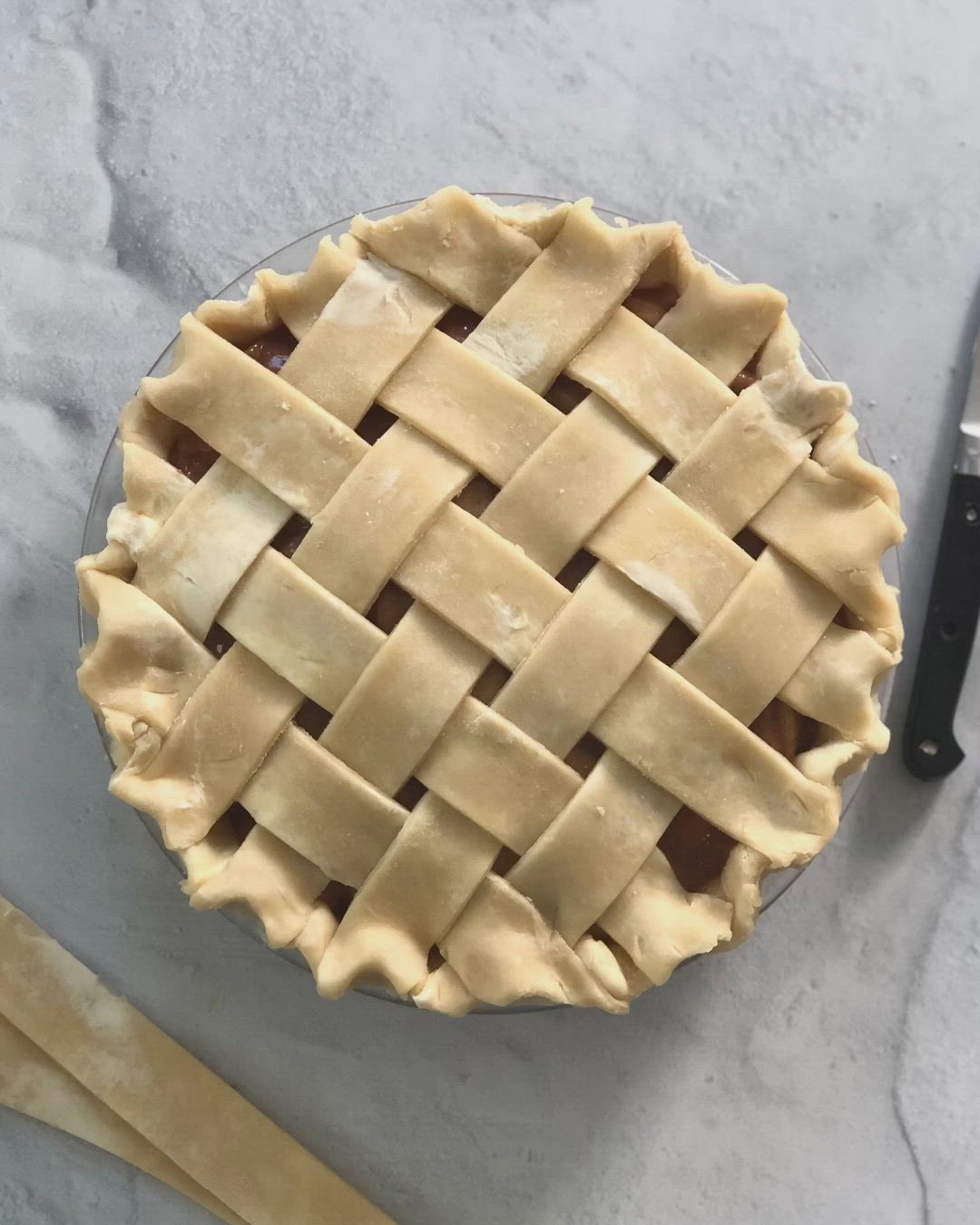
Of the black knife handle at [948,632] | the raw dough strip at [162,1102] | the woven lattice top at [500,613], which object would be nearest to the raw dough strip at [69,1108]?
the raw dough strip at [162,1102]

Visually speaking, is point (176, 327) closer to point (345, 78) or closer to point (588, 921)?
point (345, 78)

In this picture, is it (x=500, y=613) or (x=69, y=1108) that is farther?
(x=69, y=1108)

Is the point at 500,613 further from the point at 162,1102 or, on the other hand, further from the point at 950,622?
the point at 162,1102

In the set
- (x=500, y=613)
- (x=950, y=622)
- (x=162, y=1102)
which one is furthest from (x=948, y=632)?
(x=162, y=1102)

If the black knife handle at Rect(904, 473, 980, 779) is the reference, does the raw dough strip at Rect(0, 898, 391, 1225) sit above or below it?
below

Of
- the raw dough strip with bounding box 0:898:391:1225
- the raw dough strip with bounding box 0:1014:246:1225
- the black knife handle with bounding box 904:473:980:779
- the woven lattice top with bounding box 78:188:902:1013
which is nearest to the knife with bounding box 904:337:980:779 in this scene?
the black knife handle with bounding box 904:473:980:779

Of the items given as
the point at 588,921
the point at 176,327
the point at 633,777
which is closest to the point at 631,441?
the point at 633,777

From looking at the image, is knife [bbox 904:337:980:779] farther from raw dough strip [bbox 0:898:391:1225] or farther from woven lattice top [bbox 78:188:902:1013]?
raw dough strip [bbox 0:898:391:1225]
